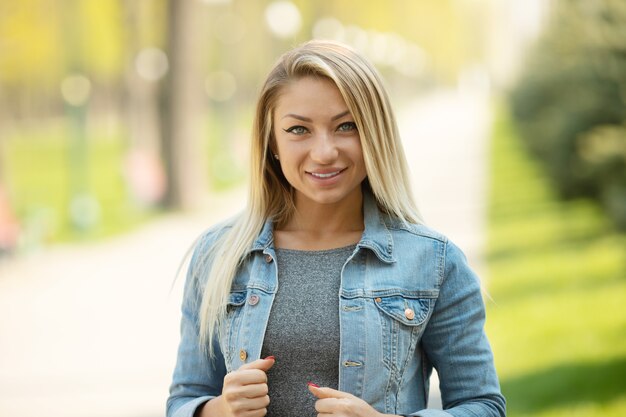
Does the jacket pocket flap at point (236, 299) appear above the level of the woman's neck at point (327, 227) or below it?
below

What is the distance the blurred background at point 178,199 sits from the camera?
643cm

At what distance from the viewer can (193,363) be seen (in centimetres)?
231

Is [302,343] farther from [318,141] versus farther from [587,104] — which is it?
[587,104]

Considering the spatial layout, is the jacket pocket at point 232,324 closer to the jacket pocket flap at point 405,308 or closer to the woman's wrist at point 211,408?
the woman's wrist at point 211,408

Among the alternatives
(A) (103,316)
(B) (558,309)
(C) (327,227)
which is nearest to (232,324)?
(C) (327,227)

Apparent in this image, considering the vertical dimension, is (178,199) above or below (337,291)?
below

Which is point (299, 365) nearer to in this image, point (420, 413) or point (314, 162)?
point (420, 413)

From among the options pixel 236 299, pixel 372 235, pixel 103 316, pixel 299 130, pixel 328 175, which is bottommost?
pixel 103 316

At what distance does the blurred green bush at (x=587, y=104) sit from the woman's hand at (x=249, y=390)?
5823mm

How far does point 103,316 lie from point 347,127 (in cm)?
640

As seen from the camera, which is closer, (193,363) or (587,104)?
(193,363)

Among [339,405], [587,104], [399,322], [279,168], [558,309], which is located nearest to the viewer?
[339,405]

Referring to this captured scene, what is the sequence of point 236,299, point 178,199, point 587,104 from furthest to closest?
point 178,199 → point 587,104 → point 236,299

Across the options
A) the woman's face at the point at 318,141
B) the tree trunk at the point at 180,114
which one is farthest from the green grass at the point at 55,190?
the woman's face at the point at 318,141
